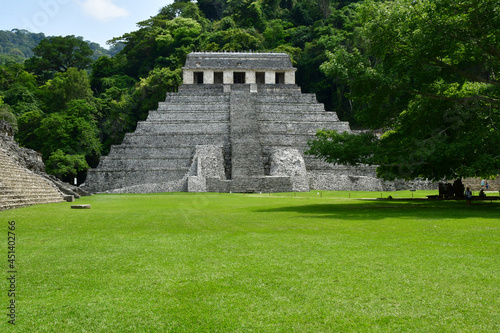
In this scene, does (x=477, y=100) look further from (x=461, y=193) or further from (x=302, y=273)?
(x=302, y=273)

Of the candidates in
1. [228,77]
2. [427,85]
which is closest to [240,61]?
[228,77]

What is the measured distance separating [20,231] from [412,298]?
7.66 meters

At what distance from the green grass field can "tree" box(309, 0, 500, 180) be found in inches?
225

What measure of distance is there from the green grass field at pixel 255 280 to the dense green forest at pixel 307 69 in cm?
741

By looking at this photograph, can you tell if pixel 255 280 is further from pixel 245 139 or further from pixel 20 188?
pixel 245 139

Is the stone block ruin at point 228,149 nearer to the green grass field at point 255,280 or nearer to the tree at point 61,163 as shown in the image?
the tree at point 61,163

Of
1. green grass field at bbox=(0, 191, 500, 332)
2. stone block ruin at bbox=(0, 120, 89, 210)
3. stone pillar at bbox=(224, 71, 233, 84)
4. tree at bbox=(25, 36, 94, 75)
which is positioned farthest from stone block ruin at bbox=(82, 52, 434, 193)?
tree at bbox=(25, 36, 94, 75)

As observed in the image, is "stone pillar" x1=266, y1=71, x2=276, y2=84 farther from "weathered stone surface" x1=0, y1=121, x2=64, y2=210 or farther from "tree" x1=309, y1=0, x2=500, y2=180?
"tree" x1=309, y1=0, x2=500, y2=180

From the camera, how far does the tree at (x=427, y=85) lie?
44.8 feet

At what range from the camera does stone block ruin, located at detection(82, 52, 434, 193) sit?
27859 mm

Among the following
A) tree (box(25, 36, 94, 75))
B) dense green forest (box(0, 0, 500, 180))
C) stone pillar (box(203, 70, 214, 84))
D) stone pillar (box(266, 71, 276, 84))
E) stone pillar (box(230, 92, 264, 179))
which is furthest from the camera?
tree (box(25, 36, 94, 75))

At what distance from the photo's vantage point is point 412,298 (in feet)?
15.0

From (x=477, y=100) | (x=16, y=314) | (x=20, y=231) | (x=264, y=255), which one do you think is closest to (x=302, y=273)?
(x=264, y=255)

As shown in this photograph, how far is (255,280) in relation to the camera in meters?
5.16
